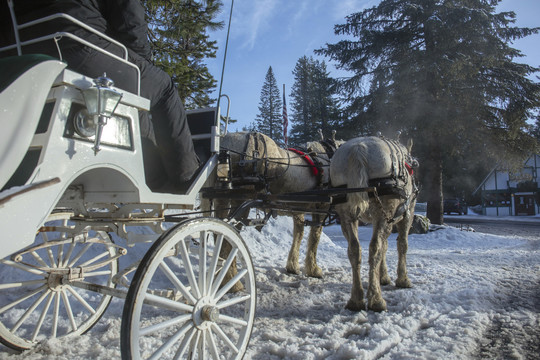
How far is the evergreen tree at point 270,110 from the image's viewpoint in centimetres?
5321

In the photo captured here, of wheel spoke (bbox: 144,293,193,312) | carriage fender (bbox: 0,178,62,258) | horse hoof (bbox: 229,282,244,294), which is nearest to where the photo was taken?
carriage fender (bbox: 0,178,62,258)

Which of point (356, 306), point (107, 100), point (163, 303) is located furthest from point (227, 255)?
point (107, 100)

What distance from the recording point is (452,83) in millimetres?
14766

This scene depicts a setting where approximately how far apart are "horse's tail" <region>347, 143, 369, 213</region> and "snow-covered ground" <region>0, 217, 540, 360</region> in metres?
1.34

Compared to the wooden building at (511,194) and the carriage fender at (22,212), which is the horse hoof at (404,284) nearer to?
the carriage fender at (22,212)

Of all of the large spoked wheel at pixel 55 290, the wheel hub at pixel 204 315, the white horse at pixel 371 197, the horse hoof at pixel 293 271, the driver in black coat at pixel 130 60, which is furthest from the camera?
the horse hoof at pixel 293 271

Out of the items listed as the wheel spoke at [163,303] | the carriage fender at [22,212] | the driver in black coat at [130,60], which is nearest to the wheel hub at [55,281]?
the driver in black coat at [130,60]

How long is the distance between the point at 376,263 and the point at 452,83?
13.2 metres

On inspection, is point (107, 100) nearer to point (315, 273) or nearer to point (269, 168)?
point (269, 168)

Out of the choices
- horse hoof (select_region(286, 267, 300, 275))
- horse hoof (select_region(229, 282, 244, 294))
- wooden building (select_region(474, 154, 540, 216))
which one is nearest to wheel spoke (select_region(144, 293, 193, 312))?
horse hoof (select_region(229, 282, 244, 294))

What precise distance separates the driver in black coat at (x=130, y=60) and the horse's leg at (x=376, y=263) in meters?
2.69

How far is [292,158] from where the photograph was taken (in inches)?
217

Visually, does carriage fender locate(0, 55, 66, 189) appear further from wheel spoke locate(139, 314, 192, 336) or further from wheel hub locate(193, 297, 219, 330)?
wheel hub locate(193, 297, 219, 330)

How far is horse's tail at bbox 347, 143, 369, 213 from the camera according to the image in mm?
4391
